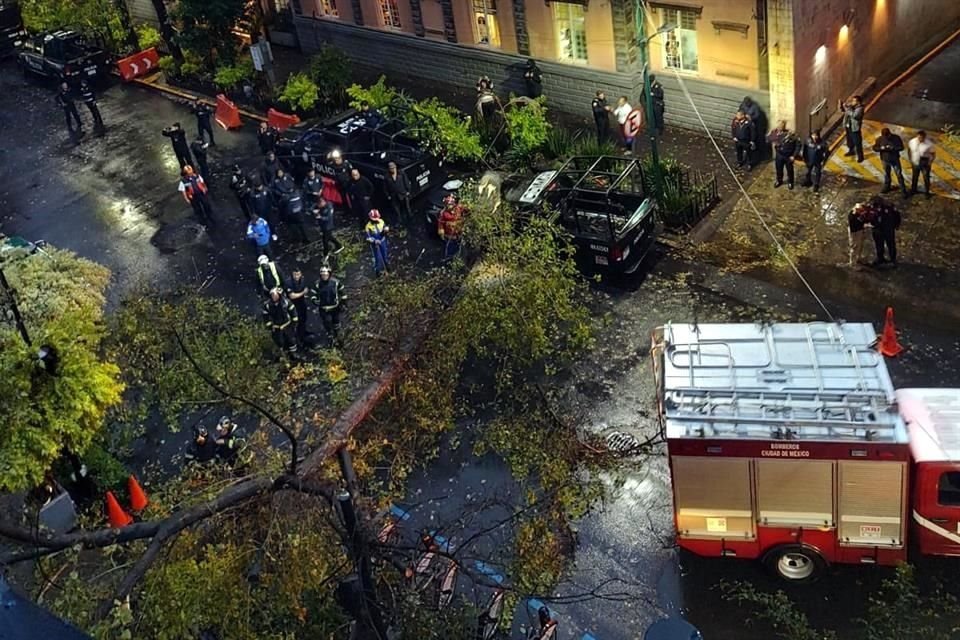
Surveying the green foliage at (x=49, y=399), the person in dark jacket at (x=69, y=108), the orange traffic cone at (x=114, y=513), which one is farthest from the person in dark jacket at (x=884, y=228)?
the person in dark jacket at (x=69, y=108)

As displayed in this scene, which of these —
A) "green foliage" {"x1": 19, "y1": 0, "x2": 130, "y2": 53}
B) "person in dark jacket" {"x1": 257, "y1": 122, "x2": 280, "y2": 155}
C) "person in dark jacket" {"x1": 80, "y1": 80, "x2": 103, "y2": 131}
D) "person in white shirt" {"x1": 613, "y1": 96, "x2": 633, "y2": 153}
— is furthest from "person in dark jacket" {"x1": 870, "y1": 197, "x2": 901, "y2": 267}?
"green foliage" {"x1": 19, "y1": 0, "x2": 130, "y2": 53}

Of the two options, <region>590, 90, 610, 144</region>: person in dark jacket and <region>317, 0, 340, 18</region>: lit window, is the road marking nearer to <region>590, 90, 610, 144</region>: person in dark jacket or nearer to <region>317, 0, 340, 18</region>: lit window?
<region>590, 90, 610, 144</region>: person in dark jacket

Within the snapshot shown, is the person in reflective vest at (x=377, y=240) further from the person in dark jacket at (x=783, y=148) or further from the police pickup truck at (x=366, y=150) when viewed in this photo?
the person in dark jacket at (x=783, y=148)

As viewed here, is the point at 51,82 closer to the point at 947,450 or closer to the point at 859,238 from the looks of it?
the point at 859,238

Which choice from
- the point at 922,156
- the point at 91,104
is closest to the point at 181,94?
the point at 91,104

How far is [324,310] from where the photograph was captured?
1936 cm

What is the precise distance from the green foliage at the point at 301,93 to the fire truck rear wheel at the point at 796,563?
20.2 meters

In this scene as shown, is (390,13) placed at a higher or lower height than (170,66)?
higher

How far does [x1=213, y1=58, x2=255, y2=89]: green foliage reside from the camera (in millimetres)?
31453

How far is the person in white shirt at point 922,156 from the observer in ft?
67.7

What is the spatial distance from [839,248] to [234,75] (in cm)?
1984

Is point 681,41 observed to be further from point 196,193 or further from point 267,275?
point 196,193

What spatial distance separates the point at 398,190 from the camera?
2323cm

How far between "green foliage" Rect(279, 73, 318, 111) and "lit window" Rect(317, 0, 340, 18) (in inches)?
176
